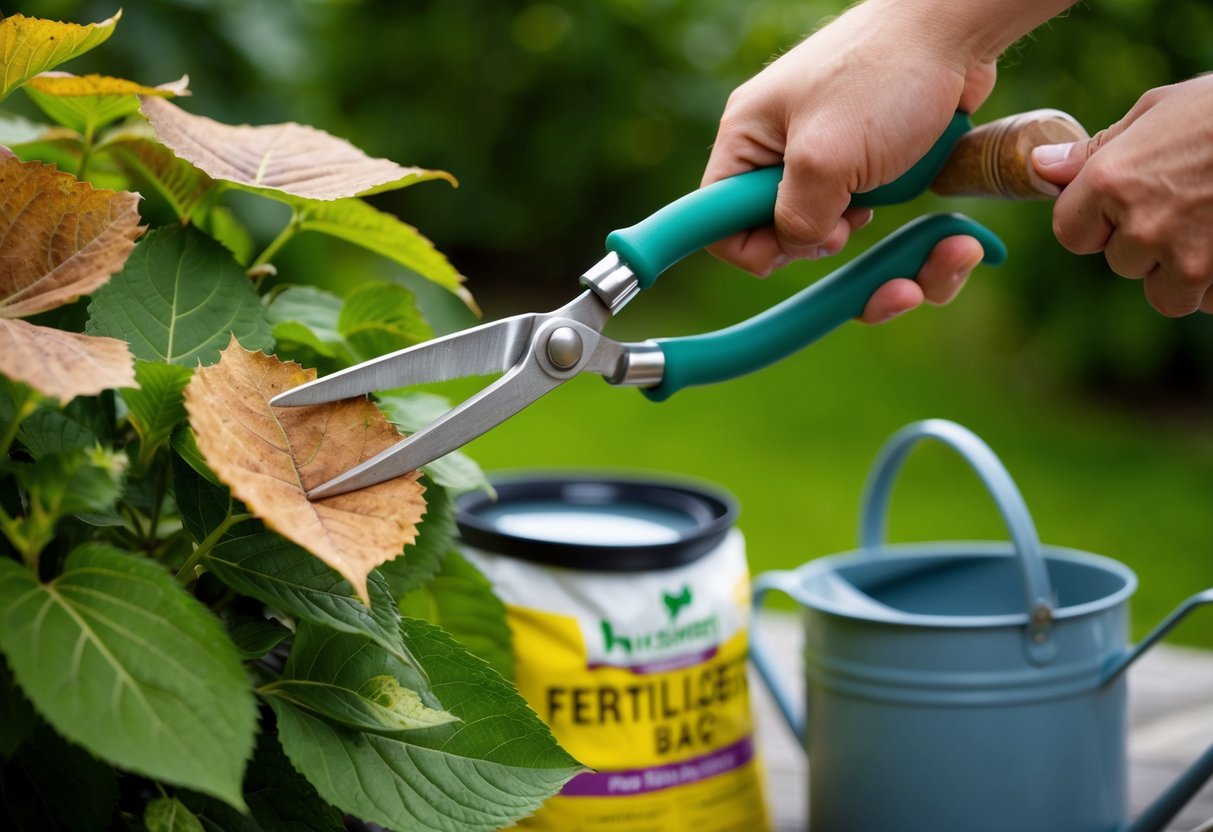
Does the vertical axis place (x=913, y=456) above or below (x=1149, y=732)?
below

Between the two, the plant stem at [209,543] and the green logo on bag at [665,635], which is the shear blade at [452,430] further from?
the green logo on bag at [665,635]

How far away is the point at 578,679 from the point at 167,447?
0.34 meters

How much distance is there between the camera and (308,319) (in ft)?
2.36

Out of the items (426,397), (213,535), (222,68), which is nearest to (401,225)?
(426,397)

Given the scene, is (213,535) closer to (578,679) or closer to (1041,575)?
(578,679)

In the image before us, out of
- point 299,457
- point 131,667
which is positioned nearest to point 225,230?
point 299,457

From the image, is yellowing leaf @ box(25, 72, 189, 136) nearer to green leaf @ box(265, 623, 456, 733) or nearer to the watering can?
green leaf @ box(265, 623, 456, 733)

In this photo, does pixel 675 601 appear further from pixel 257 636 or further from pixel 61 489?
pixel 61 489

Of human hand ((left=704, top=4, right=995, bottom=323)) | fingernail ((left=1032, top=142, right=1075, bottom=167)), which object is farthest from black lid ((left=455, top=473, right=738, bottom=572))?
fingernail ((left=1032, top=142, right=1075, bottom=167))

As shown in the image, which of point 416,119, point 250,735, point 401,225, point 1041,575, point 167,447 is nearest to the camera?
point 250,735

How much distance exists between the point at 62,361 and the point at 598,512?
21.8 inches

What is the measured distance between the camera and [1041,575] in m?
0.79

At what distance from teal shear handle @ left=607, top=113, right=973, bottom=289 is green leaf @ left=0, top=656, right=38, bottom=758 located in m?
0.35

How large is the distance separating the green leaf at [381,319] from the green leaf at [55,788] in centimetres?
29
